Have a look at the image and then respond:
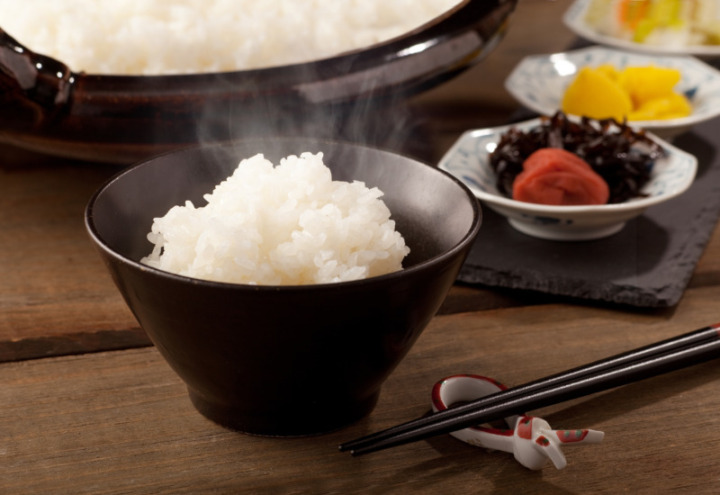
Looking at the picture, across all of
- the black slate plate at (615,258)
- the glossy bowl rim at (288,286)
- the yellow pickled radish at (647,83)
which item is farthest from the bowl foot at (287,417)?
the yellow pickled radish at (647,83)

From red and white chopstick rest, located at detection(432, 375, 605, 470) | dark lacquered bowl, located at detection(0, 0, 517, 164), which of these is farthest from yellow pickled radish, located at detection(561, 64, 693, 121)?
red and white chopstick rest, located at detection(432, 375, 605, 470)

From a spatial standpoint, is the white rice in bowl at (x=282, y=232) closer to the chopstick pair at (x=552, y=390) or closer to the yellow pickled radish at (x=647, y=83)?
the chopstick pair at (x=552, y=390)

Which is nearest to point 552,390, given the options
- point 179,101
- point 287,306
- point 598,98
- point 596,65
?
point 287,306

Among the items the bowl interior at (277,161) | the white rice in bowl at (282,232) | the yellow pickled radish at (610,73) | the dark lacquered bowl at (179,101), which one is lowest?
the yellow pickled radish at (610,73)

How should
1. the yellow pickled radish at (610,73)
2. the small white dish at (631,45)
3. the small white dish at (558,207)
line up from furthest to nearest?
the small white dish at (631,45) < the yellow pickled radish at (610,73) < the small white dish at (558,207)

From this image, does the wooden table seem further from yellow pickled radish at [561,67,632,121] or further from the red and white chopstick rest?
yellow pickled radish at [561,67,632,121]

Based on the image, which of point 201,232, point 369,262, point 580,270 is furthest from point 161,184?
point 580,270
